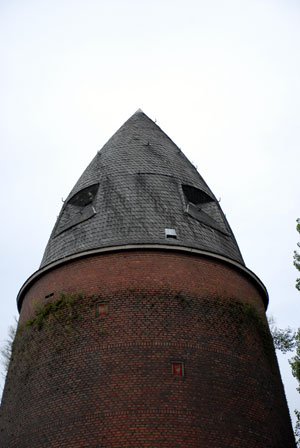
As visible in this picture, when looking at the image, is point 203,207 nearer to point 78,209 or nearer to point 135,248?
point 78,209

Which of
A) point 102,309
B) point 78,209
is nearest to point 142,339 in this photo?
point 102,309

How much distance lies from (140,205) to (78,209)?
127 inches

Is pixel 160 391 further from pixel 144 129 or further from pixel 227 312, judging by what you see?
pixel 144 129

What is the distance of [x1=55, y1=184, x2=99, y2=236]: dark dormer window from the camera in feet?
67.6

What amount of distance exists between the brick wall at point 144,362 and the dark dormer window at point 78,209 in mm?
2549

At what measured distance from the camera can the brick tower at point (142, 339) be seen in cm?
1496

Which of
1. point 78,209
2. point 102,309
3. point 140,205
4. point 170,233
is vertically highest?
point 78,209

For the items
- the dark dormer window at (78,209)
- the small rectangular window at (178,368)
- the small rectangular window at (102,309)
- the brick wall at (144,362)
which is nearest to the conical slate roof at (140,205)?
the dark dormer window at (78,209)

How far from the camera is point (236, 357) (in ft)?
55.1

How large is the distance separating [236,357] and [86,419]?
4.84 m

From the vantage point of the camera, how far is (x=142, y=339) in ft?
52.4

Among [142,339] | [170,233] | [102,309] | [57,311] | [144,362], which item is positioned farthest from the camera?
[170,233]

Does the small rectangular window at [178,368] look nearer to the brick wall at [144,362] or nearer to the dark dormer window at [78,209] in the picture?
the brick wall at [144,362]

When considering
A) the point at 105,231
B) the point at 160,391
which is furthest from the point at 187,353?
the point at 105,231
